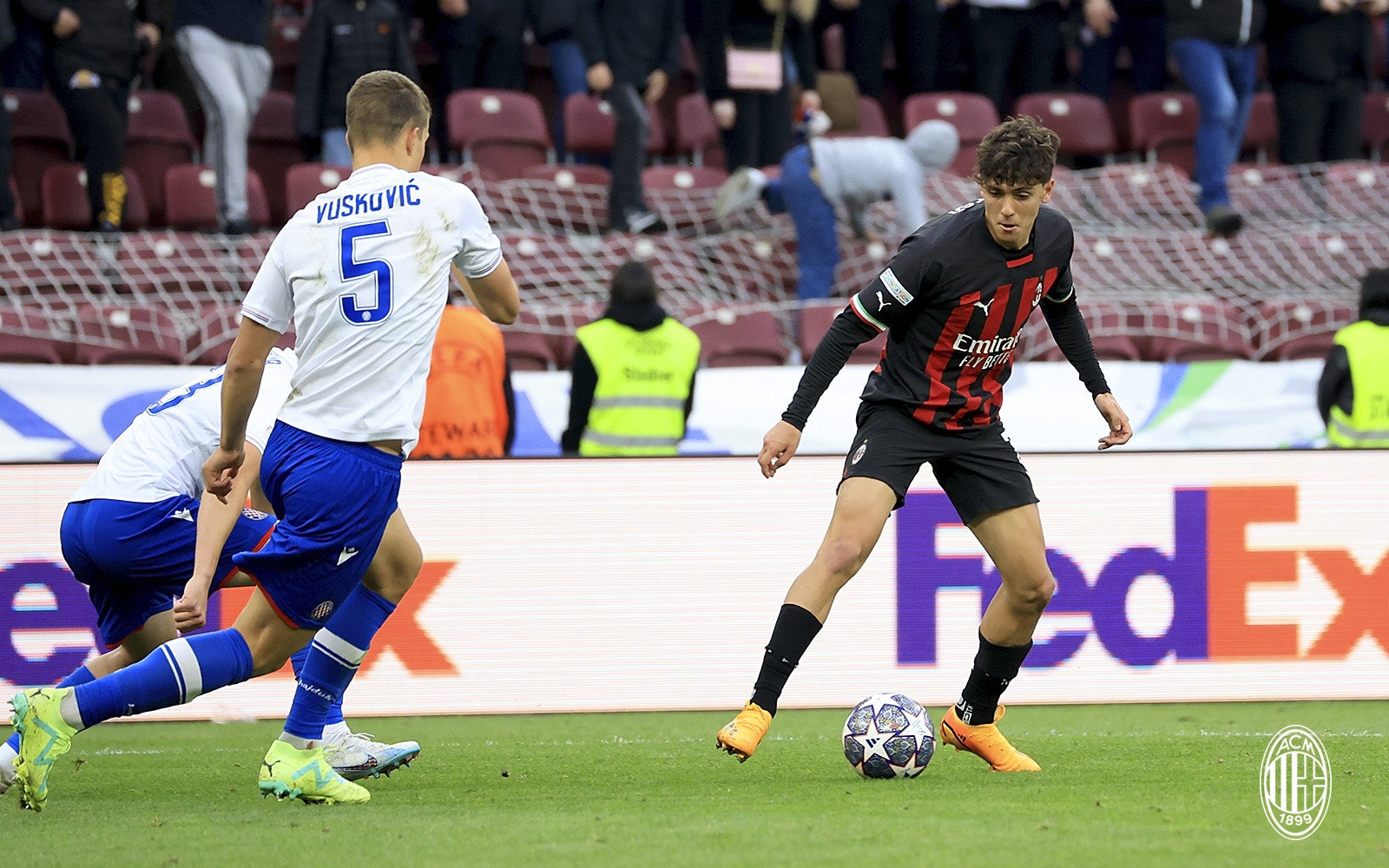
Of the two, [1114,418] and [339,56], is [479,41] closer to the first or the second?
[339,56]

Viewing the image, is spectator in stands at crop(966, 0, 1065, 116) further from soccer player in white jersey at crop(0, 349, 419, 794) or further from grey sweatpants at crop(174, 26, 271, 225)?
soccer player in white jersey at crop(0, 349, 419, 794)

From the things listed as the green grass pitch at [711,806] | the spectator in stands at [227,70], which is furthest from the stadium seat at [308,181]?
the green grass pitch at [711,806]

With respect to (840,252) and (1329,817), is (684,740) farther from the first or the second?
(840,252)

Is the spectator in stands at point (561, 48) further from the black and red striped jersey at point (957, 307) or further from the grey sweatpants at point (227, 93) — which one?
the black and red striped jersey at point (957, 307)

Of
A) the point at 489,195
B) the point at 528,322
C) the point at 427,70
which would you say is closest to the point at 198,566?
the point at 528,322

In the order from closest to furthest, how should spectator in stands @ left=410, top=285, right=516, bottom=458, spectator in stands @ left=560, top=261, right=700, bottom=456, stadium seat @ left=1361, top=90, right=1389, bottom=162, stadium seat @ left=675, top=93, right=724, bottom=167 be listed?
1. spectator in stands @ left=410, top=285, right=516, bottom=458
2. spectator in stands @ left=560, top=261, right=700, bottom=456
3. stadium seat @ left=675, top=93, right=724, bottom=167
4. stadium seat @ left=1361, top=90, right=1389, bottom=162

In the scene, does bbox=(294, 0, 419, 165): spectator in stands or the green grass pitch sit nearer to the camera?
the green grass pitch

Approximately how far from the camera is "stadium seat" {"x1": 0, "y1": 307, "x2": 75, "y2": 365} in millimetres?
9141

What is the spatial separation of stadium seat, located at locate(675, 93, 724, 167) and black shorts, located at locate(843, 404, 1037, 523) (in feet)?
24.9

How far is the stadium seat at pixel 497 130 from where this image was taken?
11.3 metres

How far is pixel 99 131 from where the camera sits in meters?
10.0

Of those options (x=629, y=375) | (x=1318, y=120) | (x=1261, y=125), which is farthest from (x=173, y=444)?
(x=1261, y=125)

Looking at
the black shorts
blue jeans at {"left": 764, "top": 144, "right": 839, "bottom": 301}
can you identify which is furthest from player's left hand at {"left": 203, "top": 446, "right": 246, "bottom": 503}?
blue jeans at {"left": 764, "top": 144, "right": 839, "bottom": 301}

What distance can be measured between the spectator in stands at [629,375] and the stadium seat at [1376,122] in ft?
25.7
